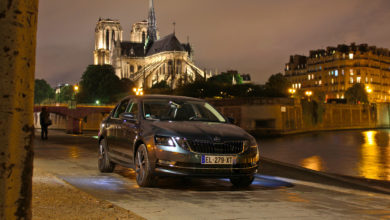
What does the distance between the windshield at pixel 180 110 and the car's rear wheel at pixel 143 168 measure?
2.60 feet

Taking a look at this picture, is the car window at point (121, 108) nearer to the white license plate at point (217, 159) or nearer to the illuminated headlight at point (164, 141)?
the illuminated headlight at point (164, 141)

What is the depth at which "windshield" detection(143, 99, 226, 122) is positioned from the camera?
30.7ft

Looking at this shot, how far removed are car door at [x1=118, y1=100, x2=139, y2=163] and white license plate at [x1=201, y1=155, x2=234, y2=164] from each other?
5.12ft

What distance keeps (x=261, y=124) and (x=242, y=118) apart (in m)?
2.33

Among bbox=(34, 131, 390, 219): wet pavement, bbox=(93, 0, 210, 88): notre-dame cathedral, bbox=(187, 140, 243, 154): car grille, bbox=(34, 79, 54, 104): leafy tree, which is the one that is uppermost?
bbox=(93, 0, 210, 88): notre-dame cathedral

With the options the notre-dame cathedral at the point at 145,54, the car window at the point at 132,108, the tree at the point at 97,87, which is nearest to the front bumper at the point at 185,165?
the car window at the point at 132,108

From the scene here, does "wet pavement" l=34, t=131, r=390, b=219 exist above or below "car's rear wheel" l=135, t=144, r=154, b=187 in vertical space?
below

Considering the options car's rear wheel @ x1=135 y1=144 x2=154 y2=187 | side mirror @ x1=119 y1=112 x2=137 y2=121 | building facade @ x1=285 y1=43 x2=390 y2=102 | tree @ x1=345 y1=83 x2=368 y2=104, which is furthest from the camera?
building facade @ x1=285 y1=43 x2=390 y2=102

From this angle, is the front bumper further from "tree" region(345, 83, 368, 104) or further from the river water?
"tree" region(345, 83, 368, 104)

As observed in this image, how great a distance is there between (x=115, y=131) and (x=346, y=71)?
405 ft

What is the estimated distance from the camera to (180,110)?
9680mm

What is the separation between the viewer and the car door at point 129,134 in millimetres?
9133

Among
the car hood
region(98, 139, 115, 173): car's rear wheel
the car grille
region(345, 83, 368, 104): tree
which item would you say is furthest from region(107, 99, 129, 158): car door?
region(345, 83, 368, 104): tree

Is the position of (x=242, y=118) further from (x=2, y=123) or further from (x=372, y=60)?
(x=372, y=60)
